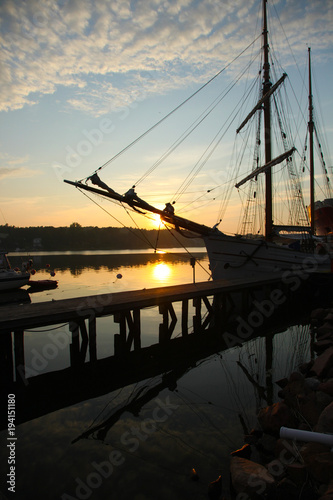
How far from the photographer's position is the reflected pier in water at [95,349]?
8383mm

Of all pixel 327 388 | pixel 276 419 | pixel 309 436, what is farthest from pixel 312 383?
pixel 309 436

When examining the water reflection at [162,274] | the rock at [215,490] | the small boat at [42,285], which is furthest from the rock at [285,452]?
the water reflection at [162,274]

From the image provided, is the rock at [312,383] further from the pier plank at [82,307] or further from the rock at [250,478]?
the pier plank at [82,307]

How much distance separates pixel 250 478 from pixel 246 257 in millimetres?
17379

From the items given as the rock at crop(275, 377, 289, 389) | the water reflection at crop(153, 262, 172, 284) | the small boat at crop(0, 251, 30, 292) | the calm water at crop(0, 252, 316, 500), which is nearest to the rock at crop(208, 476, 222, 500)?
the calm water at crop(0, 252, 316, 500)

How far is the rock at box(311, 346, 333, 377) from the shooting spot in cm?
780

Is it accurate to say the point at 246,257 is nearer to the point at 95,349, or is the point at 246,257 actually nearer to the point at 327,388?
the point at 95,349

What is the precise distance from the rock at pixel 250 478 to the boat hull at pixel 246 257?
1655 centimetres

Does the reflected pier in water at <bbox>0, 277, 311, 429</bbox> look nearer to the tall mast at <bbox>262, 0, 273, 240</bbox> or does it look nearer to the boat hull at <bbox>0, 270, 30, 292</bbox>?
the tall mast at <bbox>262, 0, 273, 240</bbox>

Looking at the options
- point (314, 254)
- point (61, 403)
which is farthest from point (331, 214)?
point (61, 403)

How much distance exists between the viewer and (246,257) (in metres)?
21.0

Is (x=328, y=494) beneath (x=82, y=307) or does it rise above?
beneath

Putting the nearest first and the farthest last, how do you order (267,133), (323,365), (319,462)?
(319,462), (323,365), (267,133)

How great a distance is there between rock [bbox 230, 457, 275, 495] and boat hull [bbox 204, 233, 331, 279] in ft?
54.3
